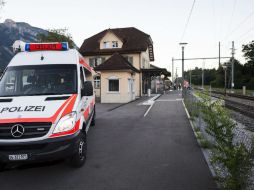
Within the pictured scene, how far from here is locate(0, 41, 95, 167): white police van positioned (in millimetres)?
4570

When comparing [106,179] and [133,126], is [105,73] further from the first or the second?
[106,179]

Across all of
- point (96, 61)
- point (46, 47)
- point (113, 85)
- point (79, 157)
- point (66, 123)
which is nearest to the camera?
point (66, 123)

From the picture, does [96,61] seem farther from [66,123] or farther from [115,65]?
[66,123]

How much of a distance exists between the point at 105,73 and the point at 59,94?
786 inches

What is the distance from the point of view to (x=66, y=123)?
486 centimetres

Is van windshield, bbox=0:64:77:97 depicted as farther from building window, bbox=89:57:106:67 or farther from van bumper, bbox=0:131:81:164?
building window, bbox=89:57:106:67

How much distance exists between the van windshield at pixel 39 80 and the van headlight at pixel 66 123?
0.93 metres

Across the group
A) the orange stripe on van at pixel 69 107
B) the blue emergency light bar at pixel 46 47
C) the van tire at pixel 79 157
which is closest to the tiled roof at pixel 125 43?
the blue emergency light bar at pixel 46 47

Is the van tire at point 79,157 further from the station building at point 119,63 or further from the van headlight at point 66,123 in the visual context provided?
the station building at point 119,63

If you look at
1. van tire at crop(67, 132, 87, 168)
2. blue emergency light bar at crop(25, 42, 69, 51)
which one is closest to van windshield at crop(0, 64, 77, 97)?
blue emergency light bar at crop(25, 42, 69, 51)

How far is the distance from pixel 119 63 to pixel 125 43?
1237 centimetres

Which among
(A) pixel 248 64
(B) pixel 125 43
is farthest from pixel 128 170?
(A) pixel 248 64

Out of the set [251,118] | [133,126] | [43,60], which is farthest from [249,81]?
[43,60]

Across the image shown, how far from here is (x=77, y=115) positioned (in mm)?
5242
